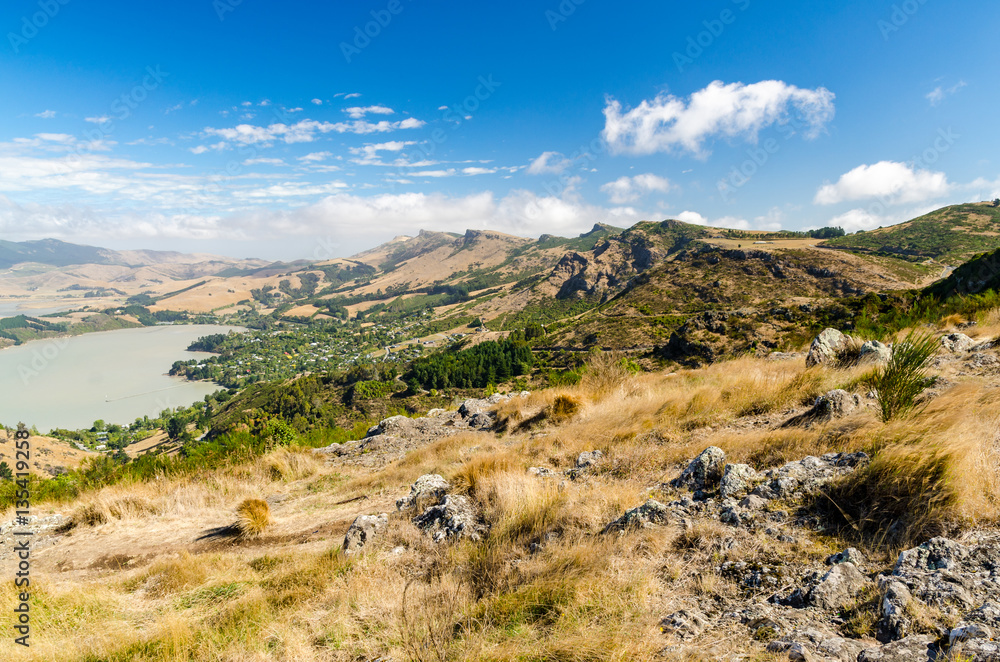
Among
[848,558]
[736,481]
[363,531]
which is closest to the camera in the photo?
[848,558]

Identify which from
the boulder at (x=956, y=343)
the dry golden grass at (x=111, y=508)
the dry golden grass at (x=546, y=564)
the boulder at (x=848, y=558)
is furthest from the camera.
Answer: the boulder at (x=956, y=343)

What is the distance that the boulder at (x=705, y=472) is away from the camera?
4797 mm

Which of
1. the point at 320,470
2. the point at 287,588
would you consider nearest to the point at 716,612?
the point at 287,588

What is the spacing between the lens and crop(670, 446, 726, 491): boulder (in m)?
4.80

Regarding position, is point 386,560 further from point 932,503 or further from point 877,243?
point 877,243

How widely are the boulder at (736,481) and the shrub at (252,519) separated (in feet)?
23.2

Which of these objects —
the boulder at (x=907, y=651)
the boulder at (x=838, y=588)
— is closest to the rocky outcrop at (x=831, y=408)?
the boulder at (x=838, y=588)

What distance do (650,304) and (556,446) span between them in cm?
10340

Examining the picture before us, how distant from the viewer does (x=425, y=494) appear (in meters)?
6.34

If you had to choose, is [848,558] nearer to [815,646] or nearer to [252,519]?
[815,646]

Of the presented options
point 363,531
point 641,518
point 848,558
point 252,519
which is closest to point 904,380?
point 848,558

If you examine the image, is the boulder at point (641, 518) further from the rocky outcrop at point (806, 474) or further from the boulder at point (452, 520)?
the boulder at point (452, 520)

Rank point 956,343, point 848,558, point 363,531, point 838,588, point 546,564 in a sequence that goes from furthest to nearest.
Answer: point 956,343 < point 363,531 < point 546,564 < point 848,558 < point 838,588

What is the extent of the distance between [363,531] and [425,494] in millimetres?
1117
